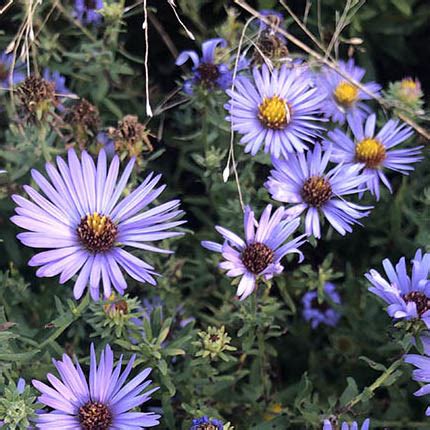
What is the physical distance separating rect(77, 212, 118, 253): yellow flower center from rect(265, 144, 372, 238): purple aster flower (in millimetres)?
327

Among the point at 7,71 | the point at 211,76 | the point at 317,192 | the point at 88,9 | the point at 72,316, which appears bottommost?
the point at 72,316

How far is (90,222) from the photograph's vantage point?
141 centimetres

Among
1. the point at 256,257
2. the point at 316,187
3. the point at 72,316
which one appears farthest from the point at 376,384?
the point at 72,316

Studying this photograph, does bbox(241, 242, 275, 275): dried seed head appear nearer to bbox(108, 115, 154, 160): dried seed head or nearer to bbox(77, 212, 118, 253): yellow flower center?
bbox(77, 212, 118, 253): yellow flower center

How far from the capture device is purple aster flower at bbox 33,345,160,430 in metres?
1.28

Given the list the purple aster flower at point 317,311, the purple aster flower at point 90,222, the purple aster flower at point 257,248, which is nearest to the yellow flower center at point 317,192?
the purple aster flower at point 257,248

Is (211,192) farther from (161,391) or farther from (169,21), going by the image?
A: (169,21)

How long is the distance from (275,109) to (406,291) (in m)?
0.50

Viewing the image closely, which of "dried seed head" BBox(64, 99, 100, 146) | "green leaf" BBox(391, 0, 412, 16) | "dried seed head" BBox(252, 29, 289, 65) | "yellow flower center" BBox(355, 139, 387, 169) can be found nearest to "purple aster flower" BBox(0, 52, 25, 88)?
"dried seed head" BBox(64, 99, 100, 146)

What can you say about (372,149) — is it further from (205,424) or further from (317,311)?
(205,424)

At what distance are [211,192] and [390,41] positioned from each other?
93 cm

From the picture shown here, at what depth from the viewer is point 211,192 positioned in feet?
6.20

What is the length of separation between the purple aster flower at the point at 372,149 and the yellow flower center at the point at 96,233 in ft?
1.89

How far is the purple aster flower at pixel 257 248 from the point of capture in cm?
139
